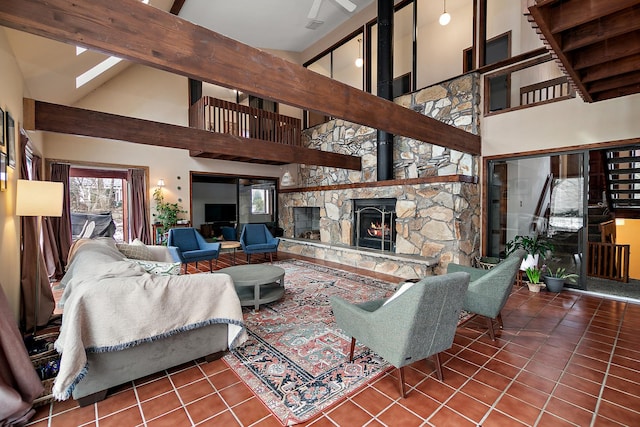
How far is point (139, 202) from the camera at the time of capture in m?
6.56

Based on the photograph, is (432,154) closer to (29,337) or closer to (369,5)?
(369,5)

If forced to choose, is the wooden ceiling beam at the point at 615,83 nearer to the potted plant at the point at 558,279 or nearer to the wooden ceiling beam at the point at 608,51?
the wooden ceiling beam at the point at 608,51

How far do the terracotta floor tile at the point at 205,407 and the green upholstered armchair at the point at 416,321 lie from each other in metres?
1.04

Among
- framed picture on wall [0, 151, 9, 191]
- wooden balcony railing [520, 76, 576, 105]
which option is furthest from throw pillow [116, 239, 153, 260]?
wooden balcony railing [520, 76, 576, 105]

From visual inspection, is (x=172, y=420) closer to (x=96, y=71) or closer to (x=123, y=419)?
(x=123, y=419)

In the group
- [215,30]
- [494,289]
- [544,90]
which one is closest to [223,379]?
[494,289]

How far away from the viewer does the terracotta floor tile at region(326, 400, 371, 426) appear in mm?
1746

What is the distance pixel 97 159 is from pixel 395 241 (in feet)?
20.5

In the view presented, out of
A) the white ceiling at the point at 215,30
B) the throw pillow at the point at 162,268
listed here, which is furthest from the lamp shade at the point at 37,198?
the white ceiling at the point at 215,30

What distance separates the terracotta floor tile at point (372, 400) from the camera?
6.10 ft

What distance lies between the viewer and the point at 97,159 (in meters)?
6.02

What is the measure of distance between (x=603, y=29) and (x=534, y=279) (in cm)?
335

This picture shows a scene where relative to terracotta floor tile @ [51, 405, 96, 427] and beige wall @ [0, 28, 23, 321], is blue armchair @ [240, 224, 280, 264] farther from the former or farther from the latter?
terracotta floor tile @ [51, 405, 96, 427]

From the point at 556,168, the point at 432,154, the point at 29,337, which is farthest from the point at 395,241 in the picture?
the point at 29,337
